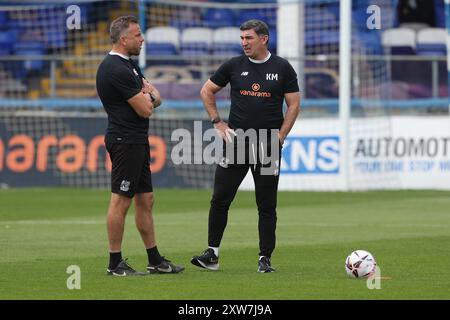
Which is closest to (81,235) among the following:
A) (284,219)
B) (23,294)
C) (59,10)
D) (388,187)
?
(284,219)

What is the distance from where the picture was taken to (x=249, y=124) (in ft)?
38.9

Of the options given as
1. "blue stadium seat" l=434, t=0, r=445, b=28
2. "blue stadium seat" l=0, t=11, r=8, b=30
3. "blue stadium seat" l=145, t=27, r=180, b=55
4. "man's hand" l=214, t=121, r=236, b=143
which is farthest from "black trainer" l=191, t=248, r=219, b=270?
"blue stadium seat" l=434, t=0, r=445, b=28

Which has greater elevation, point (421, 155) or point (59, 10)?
point (59, 10)

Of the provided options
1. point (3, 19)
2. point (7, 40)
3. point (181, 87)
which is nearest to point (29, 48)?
point (7, 40)

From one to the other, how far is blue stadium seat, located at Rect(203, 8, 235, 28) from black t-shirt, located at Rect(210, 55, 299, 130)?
67.5 feet

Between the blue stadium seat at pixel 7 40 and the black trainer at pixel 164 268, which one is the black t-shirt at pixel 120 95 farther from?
the blue stadium seat at pixel 7 40

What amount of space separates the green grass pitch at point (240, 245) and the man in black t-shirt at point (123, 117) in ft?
1.77

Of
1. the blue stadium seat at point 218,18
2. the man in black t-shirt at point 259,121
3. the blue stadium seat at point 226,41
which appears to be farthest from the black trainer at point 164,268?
the blue stadium seat at point 218,18

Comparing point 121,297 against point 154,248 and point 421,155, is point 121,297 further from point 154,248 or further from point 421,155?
point 421,155

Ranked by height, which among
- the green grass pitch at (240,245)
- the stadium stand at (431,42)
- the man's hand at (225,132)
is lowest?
the green grass pitch at (240,245)

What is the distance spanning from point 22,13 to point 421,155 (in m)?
12.9

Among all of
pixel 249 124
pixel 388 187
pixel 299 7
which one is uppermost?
pixel 299 7

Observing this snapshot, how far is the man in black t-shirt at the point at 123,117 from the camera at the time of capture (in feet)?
37.1

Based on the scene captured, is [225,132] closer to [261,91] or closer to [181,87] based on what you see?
[261,91]
